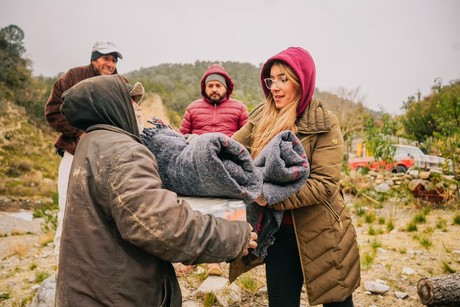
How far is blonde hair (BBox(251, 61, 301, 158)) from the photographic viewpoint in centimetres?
184

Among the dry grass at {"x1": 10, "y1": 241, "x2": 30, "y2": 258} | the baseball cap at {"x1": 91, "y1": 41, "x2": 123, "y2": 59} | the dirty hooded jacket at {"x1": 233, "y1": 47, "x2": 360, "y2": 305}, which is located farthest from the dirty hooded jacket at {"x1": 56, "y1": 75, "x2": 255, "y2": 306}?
the dry grass at {"x1": 10, "y1": 241, "x2": 30, "y2": 258}

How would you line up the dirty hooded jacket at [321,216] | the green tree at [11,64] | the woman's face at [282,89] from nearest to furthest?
the dirty hooded jacket at [321,216] < the woman's face at [282,89] < the green tree at [11,64]

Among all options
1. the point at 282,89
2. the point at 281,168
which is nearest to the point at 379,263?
the point at 282,89

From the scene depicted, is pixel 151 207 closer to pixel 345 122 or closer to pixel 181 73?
pixel 345 122

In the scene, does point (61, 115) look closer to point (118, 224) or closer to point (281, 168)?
point (118, 224)

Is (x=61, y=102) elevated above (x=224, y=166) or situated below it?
above

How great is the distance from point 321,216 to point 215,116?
2.41m

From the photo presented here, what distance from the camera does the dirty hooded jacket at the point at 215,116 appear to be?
3947 millimetres

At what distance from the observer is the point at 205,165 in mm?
1132

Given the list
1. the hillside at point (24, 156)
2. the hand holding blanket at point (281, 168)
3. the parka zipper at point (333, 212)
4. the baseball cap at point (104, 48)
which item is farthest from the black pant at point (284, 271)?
the hillside at point (24, 156)

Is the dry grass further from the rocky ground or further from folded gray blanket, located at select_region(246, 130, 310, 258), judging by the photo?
folded gray blanket, located at select_region(246, 130, 310, 258)

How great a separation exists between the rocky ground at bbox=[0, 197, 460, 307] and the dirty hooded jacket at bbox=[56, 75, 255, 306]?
2137mm

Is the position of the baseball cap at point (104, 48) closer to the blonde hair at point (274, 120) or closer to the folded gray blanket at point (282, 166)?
the blonde hair at point (274, 120)

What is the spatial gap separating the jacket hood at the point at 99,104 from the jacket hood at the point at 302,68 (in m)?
0.97
